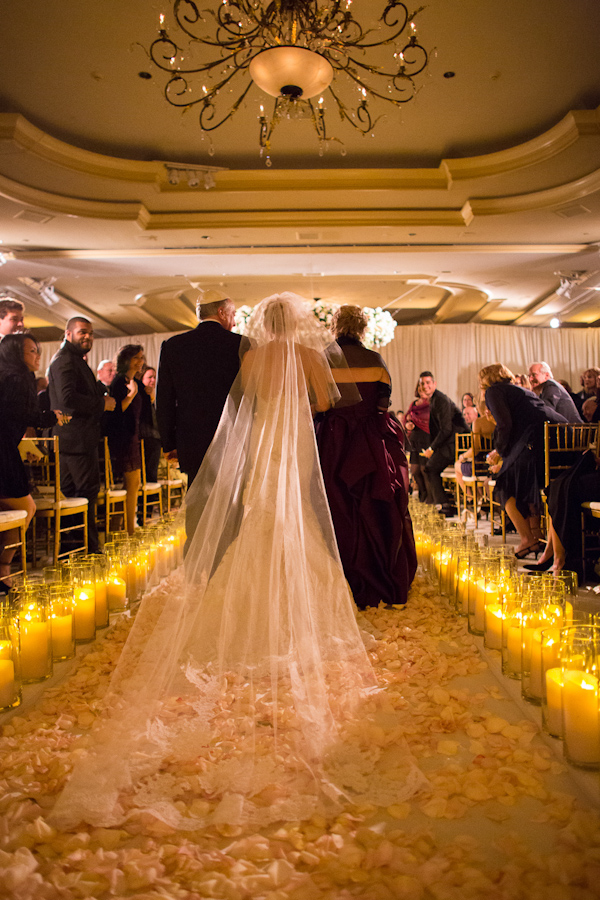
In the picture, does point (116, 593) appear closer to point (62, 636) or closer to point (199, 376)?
point (62, 636)

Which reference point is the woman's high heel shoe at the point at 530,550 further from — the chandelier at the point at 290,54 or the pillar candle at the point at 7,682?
the pillar candle at the point at 7,682

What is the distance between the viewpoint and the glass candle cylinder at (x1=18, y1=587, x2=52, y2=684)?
2131mm

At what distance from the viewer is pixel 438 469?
23.5 ft

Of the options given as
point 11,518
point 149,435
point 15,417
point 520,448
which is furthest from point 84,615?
point 149,435

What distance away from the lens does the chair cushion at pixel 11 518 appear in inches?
123

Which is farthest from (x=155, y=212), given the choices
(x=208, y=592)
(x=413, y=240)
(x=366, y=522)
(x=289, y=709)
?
(x=289, y=709)

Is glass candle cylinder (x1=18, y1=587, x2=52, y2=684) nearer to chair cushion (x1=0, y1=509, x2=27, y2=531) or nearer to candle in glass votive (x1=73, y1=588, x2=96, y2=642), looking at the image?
candle in glass votive (x1=73, y1=588, x2=96, y2=642)

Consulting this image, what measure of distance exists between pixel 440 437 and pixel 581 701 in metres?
5.60

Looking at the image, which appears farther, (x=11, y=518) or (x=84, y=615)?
(x=11, y=518)

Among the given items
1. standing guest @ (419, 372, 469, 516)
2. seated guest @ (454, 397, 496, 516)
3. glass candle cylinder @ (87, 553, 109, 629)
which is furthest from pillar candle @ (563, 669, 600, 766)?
standing guest @ (419, 372, 469, 516)

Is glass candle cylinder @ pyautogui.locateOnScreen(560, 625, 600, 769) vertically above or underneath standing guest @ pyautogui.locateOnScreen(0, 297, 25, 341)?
underneath

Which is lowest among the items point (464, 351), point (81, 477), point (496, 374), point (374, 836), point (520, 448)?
point (374, 836)

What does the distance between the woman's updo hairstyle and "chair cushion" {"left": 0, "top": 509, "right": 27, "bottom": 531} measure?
6.51 ft

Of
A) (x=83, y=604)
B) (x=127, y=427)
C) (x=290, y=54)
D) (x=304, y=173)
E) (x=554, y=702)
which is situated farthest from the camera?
(x=304, y=173)
